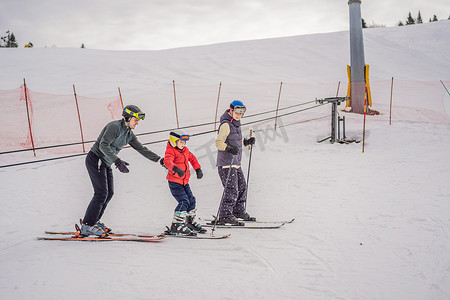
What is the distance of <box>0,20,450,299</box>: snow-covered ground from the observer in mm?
3883

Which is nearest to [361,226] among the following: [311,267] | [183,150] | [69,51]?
[311,267]

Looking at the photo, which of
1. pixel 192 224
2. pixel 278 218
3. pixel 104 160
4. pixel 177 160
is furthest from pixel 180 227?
pixel 278 218

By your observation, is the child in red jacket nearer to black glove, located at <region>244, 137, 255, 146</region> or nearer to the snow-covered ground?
the snow-covered ground

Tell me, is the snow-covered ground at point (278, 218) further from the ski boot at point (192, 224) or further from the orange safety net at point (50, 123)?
the orange safety net at point (50, 123)

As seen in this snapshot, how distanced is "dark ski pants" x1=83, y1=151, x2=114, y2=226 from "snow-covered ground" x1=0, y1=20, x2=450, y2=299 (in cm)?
40

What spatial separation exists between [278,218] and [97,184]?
2791mm

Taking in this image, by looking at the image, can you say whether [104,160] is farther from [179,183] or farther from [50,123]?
[50,123]

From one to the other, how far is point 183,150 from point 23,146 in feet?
25.4

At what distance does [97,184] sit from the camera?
5.21 metres

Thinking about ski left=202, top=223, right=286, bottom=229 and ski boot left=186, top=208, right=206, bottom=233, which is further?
ski left=202, top=223, right=286, bottom=229

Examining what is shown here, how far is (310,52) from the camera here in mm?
29688

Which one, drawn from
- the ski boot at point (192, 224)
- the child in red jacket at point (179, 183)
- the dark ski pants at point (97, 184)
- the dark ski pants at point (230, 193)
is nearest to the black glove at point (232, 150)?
the dark ski pants at point (230, 193)

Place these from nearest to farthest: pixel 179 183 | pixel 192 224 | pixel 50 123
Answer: pixel 179 183 → pixel 192 224 → pixel 50 123

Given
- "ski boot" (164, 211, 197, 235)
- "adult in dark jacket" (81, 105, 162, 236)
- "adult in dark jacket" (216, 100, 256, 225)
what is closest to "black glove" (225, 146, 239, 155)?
"adult in dark jacket" (216, 100, 256, 225)
